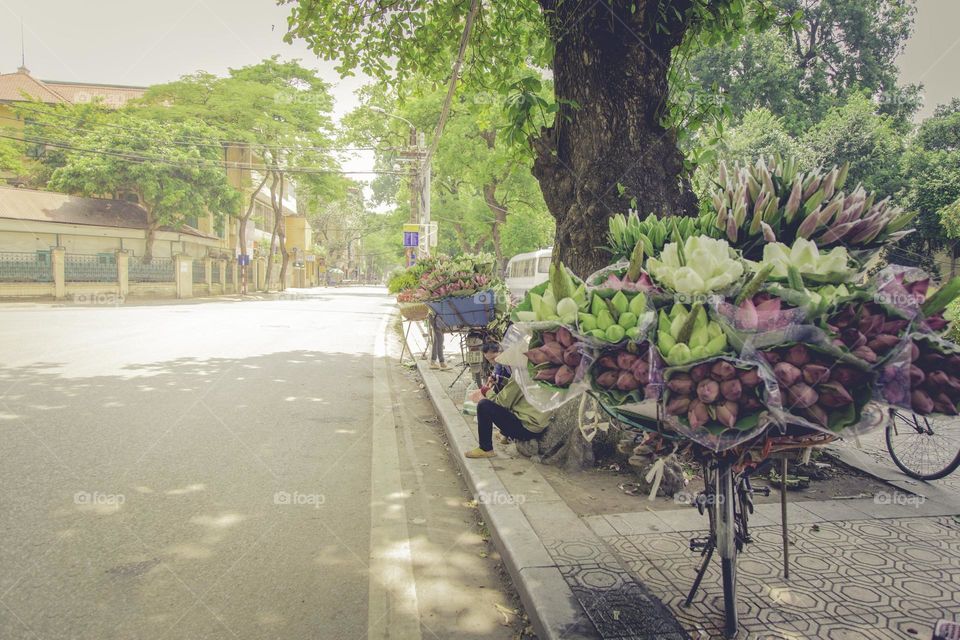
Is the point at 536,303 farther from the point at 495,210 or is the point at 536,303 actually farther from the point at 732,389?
the point at 495,210

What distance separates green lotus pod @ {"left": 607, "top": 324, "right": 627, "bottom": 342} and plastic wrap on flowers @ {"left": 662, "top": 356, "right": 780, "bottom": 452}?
0.19 meters

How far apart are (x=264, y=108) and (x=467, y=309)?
108ft

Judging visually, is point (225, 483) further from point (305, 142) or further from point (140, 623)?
point (305, 142)

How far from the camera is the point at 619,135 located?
4625 mm

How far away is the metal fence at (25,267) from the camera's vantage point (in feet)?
86.5

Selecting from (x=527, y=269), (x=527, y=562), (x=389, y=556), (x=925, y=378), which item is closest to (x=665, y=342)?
(x=925, y=378)

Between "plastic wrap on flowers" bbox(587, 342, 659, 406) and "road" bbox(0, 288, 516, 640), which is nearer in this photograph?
"plastic wrap on flowers" bbox(587, 342, 659, 406)

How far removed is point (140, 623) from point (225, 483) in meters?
1.92

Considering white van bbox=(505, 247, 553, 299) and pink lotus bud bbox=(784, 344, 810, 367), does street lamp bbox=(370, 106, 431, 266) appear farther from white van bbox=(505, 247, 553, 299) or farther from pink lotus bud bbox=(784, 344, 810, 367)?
pink lotus bud bbox=(784, 344, 810, 367)

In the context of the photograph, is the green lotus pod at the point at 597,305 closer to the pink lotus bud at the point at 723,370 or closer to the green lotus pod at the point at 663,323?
the green lotus pod at the point at 663,323

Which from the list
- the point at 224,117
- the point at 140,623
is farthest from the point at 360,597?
the point at 224,117

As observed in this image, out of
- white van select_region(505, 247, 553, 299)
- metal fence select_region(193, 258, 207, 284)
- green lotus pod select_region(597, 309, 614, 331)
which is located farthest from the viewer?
metal fence select_region(193, 258, 207, 284)

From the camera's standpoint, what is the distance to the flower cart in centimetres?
193

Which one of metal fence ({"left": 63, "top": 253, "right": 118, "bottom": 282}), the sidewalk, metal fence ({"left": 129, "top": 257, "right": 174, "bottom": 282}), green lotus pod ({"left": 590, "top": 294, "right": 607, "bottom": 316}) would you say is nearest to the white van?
metal fence ({"left": 129, "top": 257, "right": 174, "bottom": 282})
